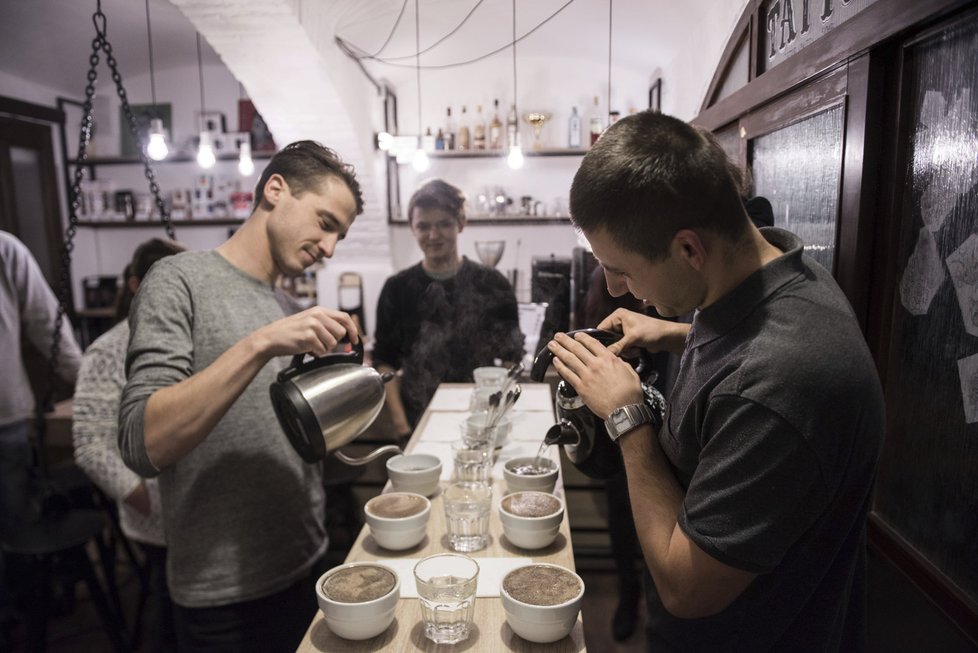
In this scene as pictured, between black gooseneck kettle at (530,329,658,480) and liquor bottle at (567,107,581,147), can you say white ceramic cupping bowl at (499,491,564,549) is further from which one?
liquor bottle at (567,107,581,147)

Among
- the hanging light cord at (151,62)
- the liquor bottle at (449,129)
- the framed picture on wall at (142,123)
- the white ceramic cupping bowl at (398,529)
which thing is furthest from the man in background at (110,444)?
the framed picture on wall at (142,123)

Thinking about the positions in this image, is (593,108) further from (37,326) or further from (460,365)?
(37,326)

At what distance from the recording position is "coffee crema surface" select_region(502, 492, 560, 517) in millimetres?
1309

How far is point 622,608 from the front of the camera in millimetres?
2789

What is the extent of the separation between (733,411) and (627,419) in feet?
0.71

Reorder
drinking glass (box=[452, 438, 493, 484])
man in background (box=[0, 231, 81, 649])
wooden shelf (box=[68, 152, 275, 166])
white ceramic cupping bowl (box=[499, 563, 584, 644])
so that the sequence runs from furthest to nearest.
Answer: wooden shelf (box=[68, 152, 275, 166]) < man in background (box=[0, 231, 81, 649]) < drinking glass (box=[452, 438, 493, 484]) < white ceramic cupping bowl (box=[499, 563, 584, 644])

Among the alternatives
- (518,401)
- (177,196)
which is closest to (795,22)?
(518,401)

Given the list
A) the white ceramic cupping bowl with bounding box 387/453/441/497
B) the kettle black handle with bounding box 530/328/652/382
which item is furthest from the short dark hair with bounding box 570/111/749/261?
A: the white ceramic cupping bowl with bounding box 387/453/441/497

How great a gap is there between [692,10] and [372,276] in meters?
3.33

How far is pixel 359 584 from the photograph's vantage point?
1.08 m

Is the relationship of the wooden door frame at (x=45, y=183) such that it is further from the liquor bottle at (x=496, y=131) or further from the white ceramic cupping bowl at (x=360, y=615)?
the white ceramic cupping bowl at (x=360, y=615)

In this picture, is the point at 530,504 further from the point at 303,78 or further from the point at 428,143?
the point at 303,78

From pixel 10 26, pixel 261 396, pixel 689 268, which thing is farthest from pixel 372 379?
pixel 10 26

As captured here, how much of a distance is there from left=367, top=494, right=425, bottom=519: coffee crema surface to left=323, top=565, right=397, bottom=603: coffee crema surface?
17 cm
